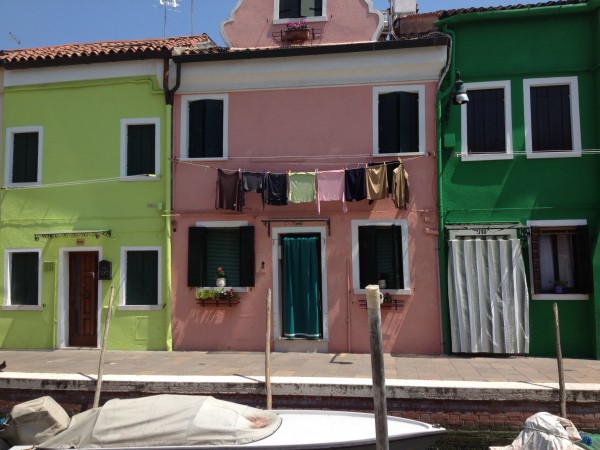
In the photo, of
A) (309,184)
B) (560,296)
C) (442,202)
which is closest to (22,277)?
(309,184)

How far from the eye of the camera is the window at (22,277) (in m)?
13.1

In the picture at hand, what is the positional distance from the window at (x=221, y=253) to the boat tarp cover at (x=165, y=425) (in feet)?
17.5

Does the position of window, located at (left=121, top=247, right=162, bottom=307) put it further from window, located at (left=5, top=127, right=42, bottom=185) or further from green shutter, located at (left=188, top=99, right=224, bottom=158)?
window, located at (left=5, top=127, right=42, bottom=185)

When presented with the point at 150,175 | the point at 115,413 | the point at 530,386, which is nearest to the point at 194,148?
the point at 150,175

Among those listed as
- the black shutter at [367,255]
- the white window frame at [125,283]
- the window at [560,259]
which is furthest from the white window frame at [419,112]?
the white window frame at [125,283]

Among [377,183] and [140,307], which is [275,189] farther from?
[140,307]

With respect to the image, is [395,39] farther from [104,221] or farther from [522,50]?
[104,221]

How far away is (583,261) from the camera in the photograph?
11.3 meters

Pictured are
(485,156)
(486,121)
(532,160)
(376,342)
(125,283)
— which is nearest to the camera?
(376,342)

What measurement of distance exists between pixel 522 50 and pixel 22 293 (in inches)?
497

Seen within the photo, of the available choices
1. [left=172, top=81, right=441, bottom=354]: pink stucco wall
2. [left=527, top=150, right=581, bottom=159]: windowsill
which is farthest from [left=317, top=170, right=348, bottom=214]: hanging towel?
[left=527, top=150, right=581, bottom=159]: windowsill

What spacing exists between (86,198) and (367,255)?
6669 millimetres

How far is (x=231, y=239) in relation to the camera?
1262 cm

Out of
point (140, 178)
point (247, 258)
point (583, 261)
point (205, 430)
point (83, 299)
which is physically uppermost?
point (140, 178)
